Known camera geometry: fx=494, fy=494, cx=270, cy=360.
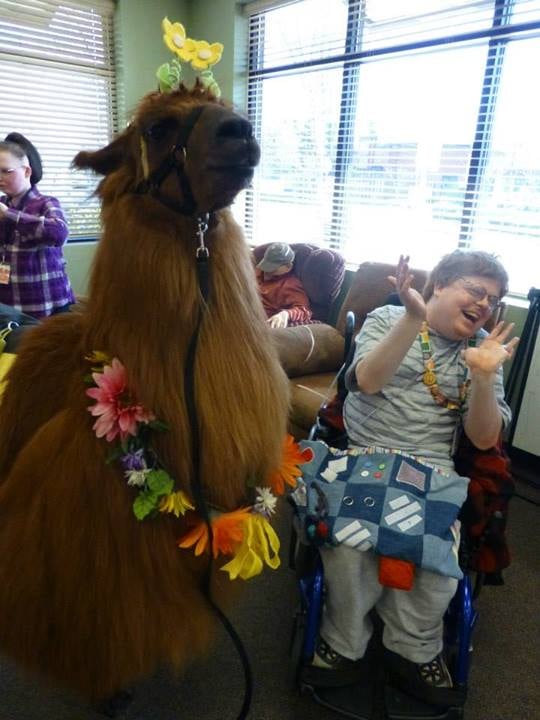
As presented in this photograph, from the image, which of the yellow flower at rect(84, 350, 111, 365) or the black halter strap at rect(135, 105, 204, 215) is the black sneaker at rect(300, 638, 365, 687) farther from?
the black halter strap at rect(135, 105, 204, 215)

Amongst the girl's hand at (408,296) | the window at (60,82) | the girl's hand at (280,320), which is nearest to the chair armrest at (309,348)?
the girl's hand at (280,320)

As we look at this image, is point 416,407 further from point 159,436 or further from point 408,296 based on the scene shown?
point 159,436

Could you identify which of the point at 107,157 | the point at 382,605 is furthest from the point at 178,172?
the point at 382,605

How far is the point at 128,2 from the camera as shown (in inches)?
152

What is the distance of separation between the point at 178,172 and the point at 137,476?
0.52m

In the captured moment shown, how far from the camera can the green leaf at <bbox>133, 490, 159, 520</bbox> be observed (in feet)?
2.84

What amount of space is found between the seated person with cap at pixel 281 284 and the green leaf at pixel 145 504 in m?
2.02

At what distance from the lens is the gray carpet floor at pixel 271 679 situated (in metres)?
1.29

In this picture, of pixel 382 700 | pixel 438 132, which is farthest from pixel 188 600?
pixel 438 132

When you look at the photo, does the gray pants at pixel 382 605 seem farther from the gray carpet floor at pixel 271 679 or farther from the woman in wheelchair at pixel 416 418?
the gray carpet floor at pixel 271 679

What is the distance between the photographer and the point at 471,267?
1.33 meters

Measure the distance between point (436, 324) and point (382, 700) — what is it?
1030 mm

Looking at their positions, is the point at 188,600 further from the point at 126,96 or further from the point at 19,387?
the point at 126,96

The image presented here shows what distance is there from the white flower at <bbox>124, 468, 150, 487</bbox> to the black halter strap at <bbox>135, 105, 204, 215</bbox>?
0.45 metres
